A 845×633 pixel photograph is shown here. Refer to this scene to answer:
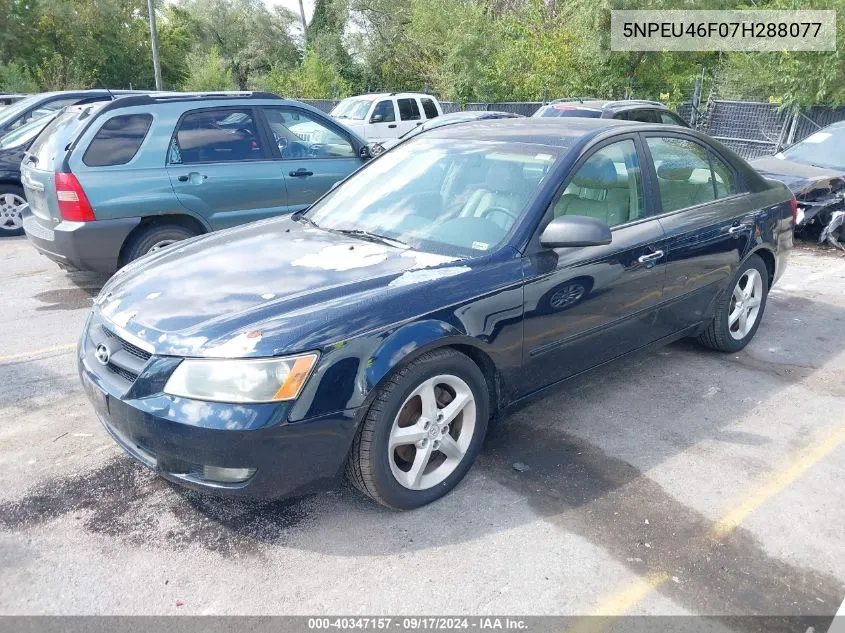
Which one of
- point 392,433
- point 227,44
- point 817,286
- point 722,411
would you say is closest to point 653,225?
point 722,411

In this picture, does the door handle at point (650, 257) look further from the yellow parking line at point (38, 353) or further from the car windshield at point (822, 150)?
the car windshield at point (822, 150)

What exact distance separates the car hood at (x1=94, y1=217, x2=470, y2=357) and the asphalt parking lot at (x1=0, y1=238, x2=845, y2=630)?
33.0 inches

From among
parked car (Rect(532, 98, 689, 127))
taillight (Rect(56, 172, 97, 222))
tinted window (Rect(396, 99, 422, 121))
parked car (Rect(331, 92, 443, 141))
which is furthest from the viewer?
tinted window (Rect(396, 99, 422, 121))

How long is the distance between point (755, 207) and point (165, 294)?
394cm

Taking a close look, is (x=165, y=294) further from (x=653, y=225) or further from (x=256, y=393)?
(x=653, y=225)

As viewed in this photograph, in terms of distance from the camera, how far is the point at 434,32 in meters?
27.5

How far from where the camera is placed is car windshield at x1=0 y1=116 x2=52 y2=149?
8.52 metres

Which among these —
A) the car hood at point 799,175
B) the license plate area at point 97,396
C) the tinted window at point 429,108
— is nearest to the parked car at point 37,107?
the license plate area at point 97,396

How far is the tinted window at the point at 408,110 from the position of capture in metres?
17.1

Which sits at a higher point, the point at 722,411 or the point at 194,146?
the point at 194,146

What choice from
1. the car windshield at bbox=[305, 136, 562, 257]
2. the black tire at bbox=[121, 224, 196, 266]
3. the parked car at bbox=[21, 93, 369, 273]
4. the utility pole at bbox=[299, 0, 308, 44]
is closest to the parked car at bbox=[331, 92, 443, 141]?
the parked car at bbox=[21, 93, 369, 273]

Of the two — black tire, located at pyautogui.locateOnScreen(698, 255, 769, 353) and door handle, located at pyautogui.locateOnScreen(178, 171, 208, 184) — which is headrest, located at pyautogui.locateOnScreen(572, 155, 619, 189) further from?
door handle, located at pyautogui.locateOnScreen(178, 171, 208, 184)

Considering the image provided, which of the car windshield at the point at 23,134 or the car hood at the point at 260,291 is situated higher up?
the car windshield at the point at 23,134

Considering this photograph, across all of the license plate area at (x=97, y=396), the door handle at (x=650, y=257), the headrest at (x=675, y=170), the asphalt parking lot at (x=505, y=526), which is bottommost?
the asphalt parking lot at (x=505, y=526)
